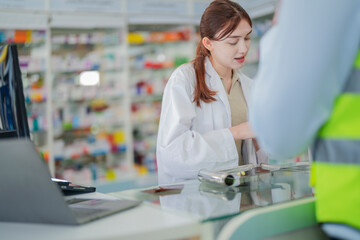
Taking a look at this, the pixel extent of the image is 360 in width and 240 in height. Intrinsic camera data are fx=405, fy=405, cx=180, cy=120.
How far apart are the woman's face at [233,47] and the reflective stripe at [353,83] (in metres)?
1.50

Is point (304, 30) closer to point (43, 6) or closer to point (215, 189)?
point (215, 189)

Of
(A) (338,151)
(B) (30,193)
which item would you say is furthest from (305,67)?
(B) (30,193)

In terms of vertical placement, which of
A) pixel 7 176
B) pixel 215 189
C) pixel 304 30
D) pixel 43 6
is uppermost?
pixel 43 6

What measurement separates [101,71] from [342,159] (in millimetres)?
4875

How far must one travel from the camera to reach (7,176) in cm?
89

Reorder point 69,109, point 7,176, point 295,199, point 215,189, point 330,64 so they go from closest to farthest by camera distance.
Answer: point 330,64, point 7,176, point 295,199, point 215,189, point 69,109

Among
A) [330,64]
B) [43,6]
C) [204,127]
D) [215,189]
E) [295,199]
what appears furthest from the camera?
[43,6]

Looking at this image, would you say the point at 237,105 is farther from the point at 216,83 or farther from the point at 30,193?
the point at 30,193

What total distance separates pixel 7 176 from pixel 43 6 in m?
4.37

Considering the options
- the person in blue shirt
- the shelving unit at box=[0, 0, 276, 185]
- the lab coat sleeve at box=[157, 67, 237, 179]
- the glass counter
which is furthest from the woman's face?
the shelving unit at box=[0, 0, 276, 185]

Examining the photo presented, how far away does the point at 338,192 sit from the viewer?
780mm

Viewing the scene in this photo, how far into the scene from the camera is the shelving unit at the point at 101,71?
497cm

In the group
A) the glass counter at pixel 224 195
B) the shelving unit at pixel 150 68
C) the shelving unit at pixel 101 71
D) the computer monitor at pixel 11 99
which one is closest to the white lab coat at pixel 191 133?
the glass counter at pixel 224 195

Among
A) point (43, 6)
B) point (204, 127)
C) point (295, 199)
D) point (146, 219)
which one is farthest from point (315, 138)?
point (43, 6)
